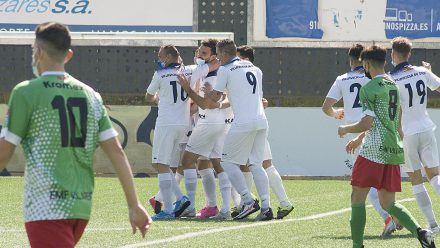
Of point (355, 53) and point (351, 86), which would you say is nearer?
point (355, 53)

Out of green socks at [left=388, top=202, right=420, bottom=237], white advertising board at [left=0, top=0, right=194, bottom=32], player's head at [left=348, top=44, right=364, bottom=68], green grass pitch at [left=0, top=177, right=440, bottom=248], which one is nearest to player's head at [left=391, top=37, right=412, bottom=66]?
player's head at [left=348, top=44, right=364, bottom=68]

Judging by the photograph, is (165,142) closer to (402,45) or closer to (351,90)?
(351,90)

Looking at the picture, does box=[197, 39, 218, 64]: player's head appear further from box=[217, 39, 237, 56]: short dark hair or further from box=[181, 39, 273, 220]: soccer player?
box=[217, 39, 237, 56]: short dark hair

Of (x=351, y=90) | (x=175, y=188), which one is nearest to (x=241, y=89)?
(x=351, y=90)

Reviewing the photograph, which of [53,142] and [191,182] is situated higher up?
[53,142]

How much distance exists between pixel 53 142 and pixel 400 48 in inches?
232

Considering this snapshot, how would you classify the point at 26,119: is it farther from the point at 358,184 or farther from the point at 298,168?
the point at 298,168

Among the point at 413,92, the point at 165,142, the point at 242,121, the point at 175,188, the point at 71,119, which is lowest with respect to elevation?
the point at 175,188

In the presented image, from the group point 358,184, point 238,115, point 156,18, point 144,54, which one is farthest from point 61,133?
point 156,18

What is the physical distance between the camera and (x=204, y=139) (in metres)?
13.8

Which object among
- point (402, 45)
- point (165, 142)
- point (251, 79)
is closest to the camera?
A: point (402, 45)

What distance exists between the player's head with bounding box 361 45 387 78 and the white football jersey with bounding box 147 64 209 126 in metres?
4.28

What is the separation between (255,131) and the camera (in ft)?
43.0

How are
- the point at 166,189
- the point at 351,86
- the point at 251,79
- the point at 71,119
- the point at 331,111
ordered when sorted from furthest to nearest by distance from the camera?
the point at 166,189 < the point at 251,79 < the point at 351,86 < the point at 331,111 < the point at 71,119
